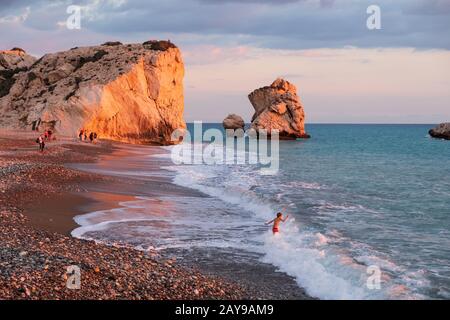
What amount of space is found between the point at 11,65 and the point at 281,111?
170 feet

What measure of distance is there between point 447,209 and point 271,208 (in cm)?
828

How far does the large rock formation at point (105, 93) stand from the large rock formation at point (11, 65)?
2206 mm

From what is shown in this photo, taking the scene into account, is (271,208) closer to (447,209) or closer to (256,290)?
(447,209)

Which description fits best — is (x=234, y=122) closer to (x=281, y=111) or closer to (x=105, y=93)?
(x=281, y=111)

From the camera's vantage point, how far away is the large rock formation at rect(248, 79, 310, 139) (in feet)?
347

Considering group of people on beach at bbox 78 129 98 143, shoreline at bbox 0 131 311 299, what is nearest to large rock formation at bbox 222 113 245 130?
group of people on beach at bbox 78 129 98 143

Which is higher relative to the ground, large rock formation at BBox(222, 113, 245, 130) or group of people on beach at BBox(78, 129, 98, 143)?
large rock formation at BBox(222, 113, 245, 130)

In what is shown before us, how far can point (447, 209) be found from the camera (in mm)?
23797

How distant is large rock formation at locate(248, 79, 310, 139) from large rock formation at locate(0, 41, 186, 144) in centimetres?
3462

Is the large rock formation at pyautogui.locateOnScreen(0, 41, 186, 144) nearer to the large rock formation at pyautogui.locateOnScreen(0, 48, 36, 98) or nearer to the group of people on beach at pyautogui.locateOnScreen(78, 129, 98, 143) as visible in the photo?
the group of people on beach at pyautogui.locateOnScreen(78, 129, 98, 143)

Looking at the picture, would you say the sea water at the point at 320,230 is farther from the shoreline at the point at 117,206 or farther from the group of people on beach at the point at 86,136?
the group of people on beach at the point at 86,136

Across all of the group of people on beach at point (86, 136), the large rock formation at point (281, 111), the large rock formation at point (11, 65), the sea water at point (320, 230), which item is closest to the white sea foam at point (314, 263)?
the sea water at point (320, 230)
